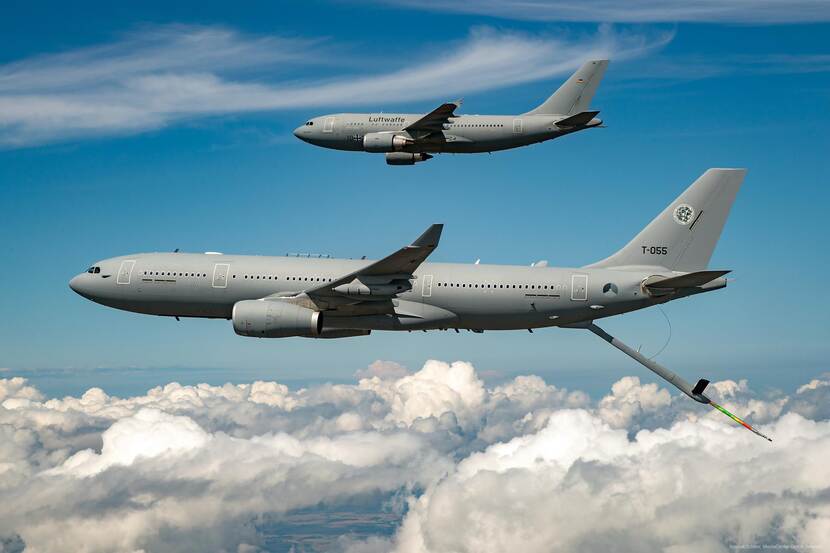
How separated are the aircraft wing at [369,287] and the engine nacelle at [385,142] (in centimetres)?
1448

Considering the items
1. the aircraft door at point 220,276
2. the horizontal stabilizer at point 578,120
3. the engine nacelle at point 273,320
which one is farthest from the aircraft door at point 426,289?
the horizontal stabilizer at point 578,120

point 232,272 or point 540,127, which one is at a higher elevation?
point 540,127

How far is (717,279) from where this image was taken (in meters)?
→ 45.8

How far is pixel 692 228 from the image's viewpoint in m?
48.6

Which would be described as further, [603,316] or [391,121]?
[391,121]

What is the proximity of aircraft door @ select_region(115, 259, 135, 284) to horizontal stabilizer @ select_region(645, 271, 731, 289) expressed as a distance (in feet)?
98.3

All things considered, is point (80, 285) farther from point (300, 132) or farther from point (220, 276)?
point (300, 132)

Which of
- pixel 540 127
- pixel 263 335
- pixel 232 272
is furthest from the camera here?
pixel 540 127

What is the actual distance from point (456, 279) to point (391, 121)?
1923 centimetres

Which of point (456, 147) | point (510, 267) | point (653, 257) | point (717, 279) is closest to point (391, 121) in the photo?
point (456, 147)

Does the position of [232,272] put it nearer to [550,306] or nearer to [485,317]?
[485,317]

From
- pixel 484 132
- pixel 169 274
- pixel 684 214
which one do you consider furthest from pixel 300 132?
pixel 684 214

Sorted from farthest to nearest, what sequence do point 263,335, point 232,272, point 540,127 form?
point 540,127
point 232,272
point 263,335

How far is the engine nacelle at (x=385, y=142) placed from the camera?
56812mm
